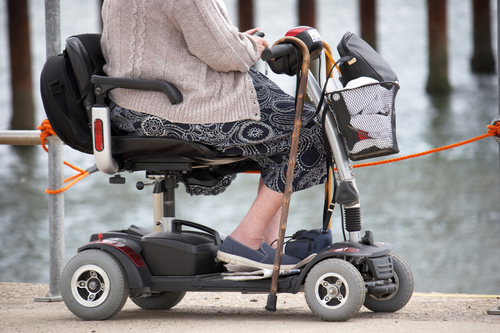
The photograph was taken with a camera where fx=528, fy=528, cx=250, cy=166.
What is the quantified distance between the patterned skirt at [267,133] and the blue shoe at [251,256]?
16 centimetres

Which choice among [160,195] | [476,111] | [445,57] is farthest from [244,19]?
[160,195]

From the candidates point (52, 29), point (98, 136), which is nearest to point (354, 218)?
point (98, 136)

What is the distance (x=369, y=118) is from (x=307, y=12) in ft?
17.5

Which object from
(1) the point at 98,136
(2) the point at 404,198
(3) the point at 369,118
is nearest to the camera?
(3) the point at 369,118

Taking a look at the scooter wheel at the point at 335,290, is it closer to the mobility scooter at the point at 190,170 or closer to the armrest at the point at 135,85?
the mobility scooter at the point at 190,170

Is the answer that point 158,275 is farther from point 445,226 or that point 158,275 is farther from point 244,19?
point 244,19

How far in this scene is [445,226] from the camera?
4723 millimetres

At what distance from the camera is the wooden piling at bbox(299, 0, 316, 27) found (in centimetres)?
623

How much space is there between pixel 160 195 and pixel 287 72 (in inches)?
19.5

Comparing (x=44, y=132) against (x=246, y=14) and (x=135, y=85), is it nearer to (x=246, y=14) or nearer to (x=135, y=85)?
(x=135, y=85)

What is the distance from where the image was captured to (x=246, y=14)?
6383 mm

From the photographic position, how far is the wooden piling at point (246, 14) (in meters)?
6.37

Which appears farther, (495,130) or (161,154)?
(495,130)

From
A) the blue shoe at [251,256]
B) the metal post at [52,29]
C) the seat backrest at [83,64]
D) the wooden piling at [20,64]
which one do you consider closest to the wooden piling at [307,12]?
the wooden piling at [20,64]
